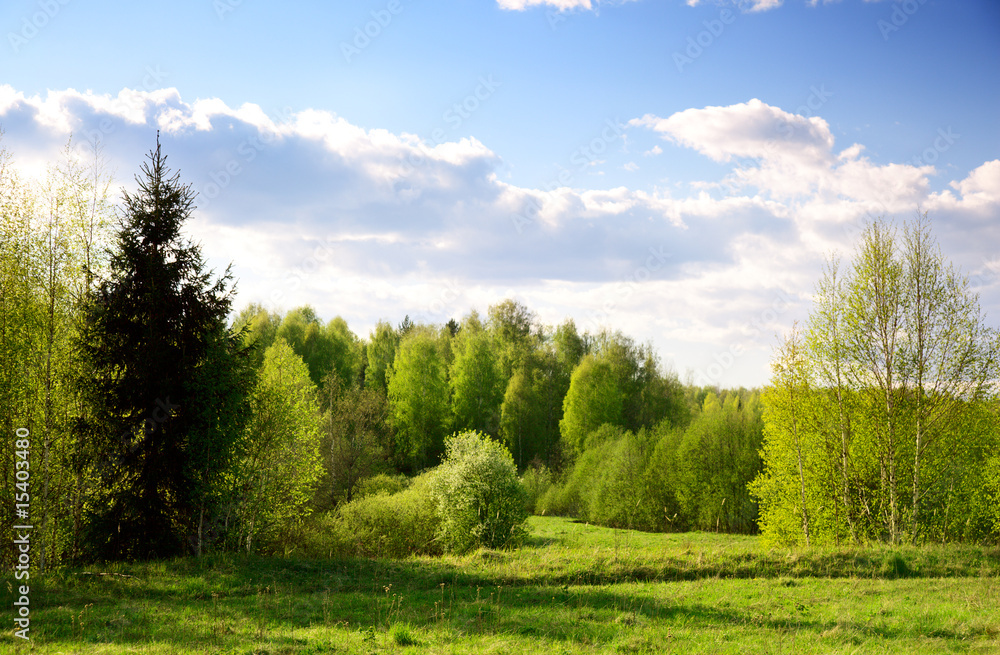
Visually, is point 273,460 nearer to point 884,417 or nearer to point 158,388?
point 158,388

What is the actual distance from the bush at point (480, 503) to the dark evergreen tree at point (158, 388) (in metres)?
10.7

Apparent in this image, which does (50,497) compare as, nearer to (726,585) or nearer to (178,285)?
(178,285)

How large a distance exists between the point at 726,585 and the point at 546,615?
5216 mm

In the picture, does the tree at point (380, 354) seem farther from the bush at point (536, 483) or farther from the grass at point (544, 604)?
the grass at point (544, 604)

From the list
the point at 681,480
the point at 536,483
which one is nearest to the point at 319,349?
the point at 536,483

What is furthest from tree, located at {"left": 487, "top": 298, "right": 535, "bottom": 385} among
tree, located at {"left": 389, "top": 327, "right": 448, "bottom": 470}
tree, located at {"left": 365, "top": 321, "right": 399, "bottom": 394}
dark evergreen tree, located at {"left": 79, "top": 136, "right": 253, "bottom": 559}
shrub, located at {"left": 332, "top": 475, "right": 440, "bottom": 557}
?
dark evergreen tree, located at {"left": 79, "top": 136, "right": 253, "bottom": 559}

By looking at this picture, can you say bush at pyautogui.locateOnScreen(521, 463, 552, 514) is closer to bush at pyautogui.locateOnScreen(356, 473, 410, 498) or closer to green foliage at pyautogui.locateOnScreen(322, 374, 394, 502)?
green foliage at pyautogui.locateOnScreen(322, 374, 394, 502)

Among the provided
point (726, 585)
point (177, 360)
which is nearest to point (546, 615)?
point (726, 585)

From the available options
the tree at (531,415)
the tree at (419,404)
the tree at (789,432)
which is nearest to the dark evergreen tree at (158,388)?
the tree at (789,432)

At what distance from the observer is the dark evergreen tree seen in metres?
14.9

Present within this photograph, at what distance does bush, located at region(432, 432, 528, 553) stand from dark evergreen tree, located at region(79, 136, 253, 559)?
10.7 m

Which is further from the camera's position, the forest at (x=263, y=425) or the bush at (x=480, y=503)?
the bush at (x=480, y=503)

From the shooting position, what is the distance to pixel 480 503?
81.1ft

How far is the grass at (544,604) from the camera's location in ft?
28.0
